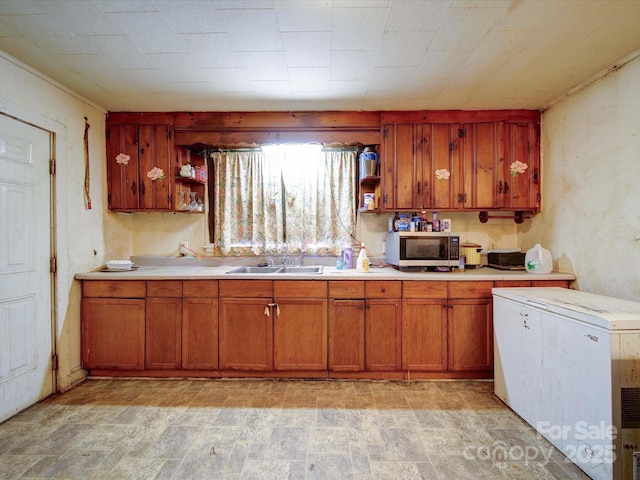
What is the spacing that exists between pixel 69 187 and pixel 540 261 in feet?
13.7

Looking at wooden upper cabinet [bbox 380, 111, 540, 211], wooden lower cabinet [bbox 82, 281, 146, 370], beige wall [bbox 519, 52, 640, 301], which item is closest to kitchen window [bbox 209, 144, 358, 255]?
wooden upper cabinet [bbox 380, 111, 540, 211]

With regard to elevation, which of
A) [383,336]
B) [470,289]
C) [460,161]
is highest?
[460,161]

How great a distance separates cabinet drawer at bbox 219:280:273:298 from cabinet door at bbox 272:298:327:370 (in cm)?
14

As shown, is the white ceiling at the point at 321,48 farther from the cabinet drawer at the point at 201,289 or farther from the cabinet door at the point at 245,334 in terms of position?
the cabinet door at the point at 245,334

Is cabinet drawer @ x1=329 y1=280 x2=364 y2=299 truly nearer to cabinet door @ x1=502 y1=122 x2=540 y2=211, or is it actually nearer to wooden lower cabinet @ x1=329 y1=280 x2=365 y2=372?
wooden lower cabinet @ x1=329 y1=280 x2=365 y2=372

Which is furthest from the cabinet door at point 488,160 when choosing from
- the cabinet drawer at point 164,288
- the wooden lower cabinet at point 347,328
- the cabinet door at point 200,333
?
the cabinet drawer at point 164,288

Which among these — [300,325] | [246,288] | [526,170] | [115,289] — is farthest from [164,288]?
[526,170]

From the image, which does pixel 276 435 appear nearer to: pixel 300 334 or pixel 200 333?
pixel 300 334

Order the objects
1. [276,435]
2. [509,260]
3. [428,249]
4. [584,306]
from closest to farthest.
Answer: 1. [584,306]
2. [276,435]
3. [428,249]
4. [509,260]

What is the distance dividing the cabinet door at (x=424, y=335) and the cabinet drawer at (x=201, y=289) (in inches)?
66.0

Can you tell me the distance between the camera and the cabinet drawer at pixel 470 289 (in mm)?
2568

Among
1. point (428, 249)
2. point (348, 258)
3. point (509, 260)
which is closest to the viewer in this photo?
point (428, 249)

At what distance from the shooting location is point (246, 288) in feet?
8.59

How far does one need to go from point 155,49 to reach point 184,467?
2586 millimetres
